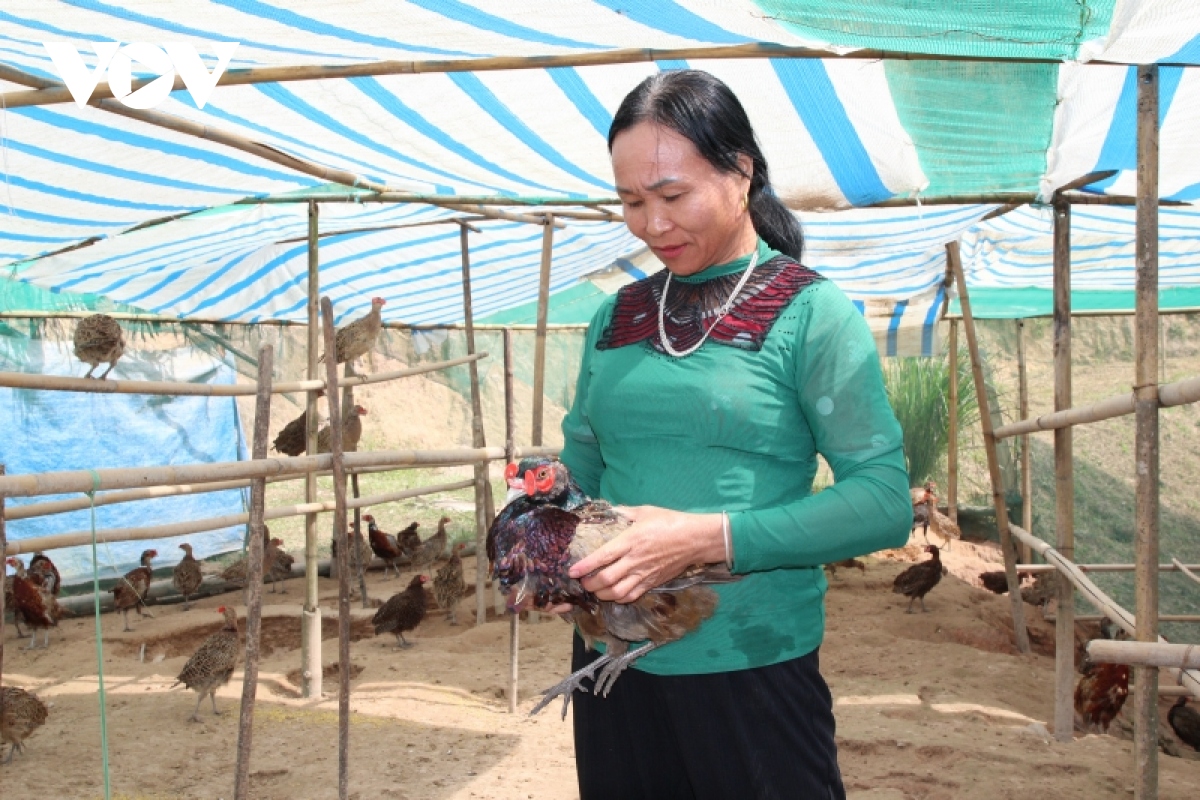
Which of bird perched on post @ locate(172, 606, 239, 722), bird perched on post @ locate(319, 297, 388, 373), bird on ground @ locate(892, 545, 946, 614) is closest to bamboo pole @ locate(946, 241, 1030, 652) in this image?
bird on ground @ locate(892, 545, 946, 614)

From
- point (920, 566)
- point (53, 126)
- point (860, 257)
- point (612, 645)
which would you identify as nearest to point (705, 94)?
point (612, 645)

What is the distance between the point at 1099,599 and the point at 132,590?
6.69m

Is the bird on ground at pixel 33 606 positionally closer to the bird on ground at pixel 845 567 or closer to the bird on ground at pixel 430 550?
the bird on ground at pixel 430 550

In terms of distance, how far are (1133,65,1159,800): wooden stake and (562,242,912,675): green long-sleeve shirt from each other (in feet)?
5.56

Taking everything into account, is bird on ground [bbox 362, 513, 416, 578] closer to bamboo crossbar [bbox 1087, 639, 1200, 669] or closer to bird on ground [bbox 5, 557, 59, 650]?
bird on ground [bbox 5, 557, 59, 650]

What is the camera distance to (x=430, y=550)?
1013 cm

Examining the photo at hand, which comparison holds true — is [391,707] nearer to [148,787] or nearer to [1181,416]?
[148,787]

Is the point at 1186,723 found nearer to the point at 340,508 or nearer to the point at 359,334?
the point at 340,508

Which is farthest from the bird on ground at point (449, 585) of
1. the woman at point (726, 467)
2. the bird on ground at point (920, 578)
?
the woman at point (726, 467)

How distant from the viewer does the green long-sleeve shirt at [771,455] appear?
4.49 feet

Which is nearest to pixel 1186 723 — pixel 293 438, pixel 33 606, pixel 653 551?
pixel 653 551

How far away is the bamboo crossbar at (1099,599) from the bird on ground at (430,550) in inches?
247

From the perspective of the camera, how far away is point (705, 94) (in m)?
1.50

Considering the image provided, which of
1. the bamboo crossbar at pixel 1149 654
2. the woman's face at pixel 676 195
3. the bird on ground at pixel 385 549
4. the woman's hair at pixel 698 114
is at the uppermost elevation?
the woman's hair at pixel 698 114
